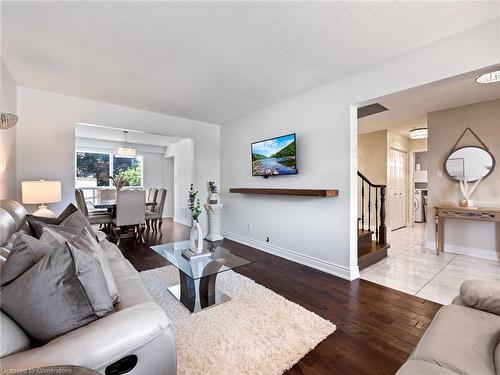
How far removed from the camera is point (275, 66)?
2.65 meters

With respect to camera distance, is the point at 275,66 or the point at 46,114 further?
the point at 46,114

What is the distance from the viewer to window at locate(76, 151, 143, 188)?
22.1 feet

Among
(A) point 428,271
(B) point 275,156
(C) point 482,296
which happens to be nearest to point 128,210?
(B) point 275,156

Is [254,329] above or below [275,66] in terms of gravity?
below

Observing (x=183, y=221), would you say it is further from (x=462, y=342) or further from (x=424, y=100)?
(x=462, y=342)

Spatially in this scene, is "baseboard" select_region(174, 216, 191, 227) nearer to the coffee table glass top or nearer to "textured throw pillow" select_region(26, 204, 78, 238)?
the coffee table glass top

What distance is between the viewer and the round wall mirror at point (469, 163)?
3641 mm

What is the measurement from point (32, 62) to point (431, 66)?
4101 mm

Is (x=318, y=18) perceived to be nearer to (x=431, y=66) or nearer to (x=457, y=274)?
(x=431, y=66)

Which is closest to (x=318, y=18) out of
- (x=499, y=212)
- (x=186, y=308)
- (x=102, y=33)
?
(x=102, y=33)

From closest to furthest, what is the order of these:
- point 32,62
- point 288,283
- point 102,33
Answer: point 102,33
point 32,62
point 288,283

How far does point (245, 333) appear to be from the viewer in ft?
5.89

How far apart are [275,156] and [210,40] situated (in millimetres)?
1963

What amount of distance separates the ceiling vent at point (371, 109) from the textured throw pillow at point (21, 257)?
4.38 meters
